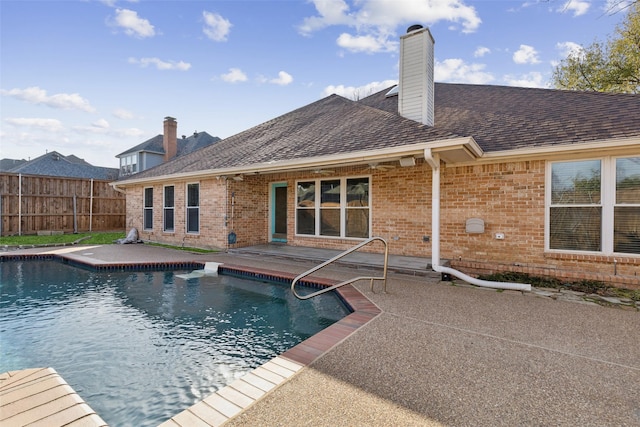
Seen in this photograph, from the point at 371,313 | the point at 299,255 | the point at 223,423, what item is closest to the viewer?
the point at 223,423

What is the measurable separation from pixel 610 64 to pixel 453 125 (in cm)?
1431

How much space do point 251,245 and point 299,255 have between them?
284 centimetres

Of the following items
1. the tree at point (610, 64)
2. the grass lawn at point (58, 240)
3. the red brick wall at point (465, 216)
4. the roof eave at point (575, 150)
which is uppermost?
the tree at point (610, 64)

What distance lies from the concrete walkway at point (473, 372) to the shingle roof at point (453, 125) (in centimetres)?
322

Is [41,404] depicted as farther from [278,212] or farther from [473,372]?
[278,212]

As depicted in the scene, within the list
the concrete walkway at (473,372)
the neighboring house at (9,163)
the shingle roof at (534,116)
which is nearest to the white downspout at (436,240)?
A: the concrete walkway at (473,372)

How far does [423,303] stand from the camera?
4.73 meters

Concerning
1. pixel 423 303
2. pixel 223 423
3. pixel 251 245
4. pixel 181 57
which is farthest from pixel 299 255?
pixel 181 57

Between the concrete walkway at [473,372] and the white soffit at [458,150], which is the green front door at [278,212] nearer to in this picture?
the white soffit at [458,150]

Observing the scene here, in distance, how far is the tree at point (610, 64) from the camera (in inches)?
574

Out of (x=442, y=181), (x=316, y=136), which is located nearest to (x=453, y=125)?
(x=442, y=181)

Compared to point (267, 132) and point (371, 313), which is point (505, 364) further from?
point (267, 132)

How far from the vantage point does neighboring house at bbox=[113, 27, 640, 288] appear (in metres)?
5.74

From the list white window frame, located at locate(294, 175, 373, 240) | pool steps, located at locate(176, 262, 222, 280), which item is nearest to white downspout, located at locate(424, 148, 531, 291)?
white window frame, located at locate(294, 175, 373, 240)
